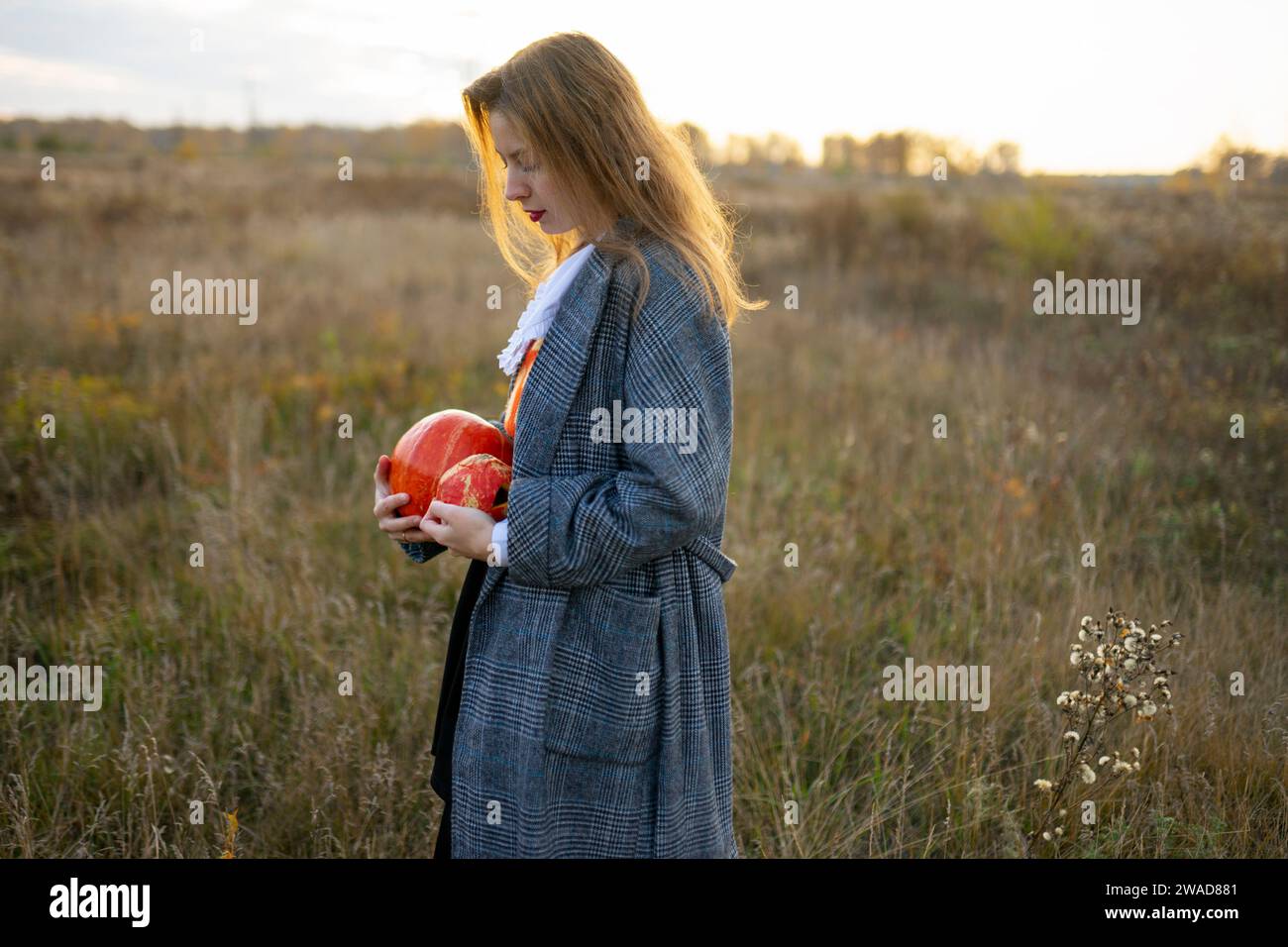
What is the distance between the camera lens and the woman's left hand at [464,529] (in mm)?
1783

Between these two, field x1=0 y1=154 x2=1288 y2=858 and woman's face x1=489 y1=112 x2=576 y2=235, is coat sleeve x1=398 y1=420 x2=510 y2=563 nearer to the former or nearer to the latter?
woman's face x1=489 y1=112 x2=576 y2=235

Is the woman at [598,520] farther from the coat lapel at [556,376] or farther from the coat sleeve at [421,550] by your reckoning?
the coat sleeve at [421,550]

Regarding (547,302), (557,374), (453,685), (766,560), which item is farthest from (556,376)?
(766,560)

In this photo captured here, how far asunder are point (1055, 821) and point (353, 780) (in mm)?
2292

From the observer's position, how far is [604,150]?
Result: 184 centimetres

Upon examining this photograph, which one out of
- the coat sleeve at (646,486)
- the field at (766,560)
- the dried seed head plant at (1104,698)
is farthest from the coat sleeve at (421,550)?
the dried seed head plant at (1104,698)

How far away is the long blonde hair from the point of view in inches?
72.0

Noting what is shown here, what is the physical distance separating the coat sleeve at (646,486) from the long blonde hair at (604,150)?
0.23ft

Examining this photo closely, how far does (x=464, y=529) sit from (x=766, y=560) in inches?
104

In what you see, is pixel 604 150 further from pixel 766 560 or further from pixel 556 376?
pixel 766 560
